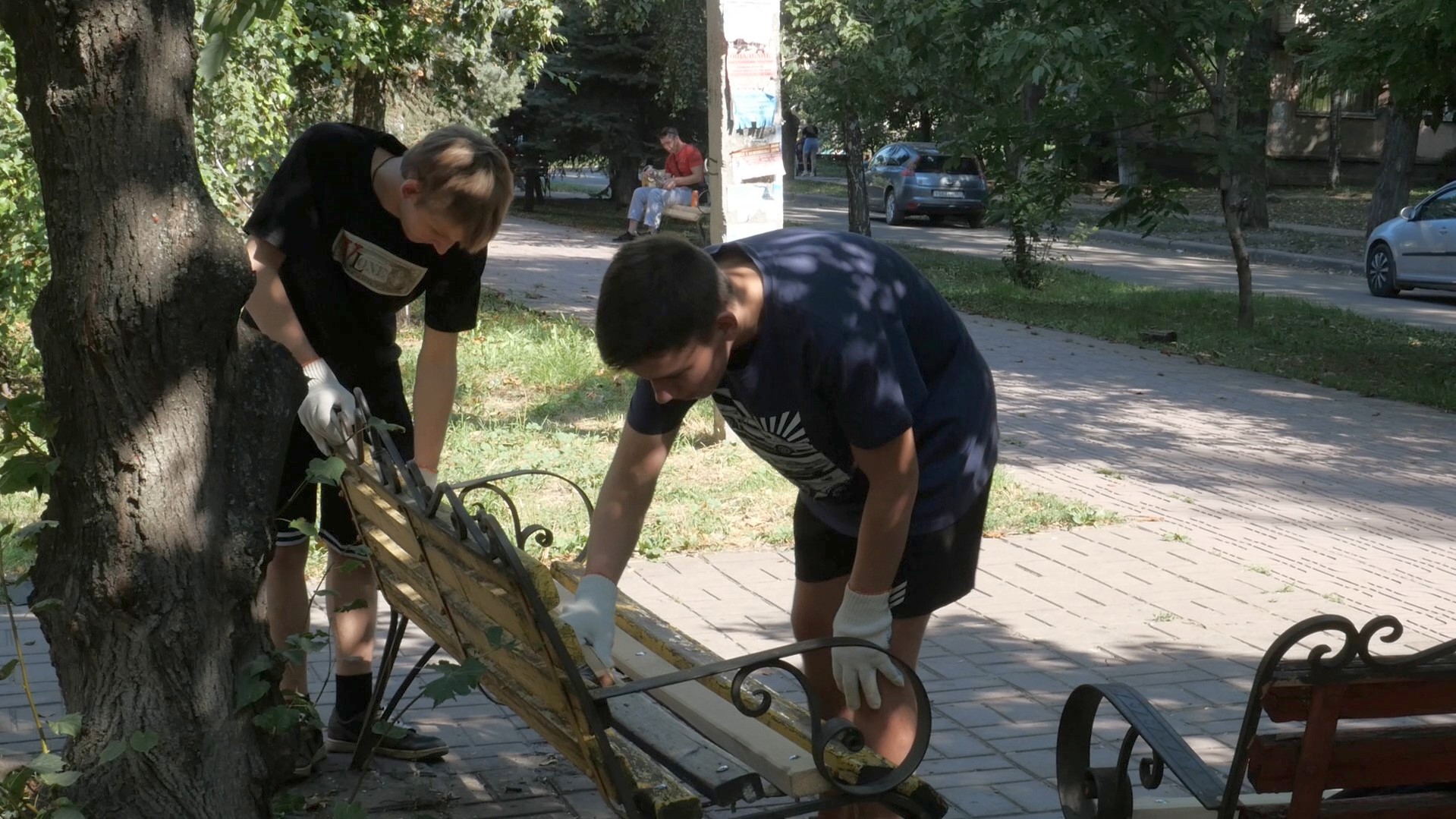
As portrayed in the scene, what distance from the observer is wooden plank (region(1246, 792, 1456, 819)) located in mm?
2320

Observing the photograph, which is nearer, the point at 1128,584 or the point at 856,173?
the point at 1128,584

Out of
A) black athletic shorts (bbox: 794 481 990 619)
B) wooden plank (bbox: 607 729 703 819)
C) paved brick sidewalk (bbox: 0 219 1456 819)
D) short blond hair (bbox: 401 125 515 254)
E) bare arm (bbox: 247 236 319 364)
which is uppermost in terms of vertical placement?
short blond hair (bbox: 401 125 515 254)

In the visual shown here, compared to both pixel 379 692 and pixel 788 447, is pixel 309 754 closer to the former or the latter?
pixel 379 692

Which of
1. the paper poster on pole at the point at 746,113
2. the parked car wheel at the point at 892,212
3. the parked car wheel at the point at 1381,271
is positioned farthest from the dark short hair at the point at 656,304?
the parked car wheel at the point at 892,212

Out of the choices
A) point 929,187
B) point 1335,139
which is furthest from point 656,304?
point 1335,139

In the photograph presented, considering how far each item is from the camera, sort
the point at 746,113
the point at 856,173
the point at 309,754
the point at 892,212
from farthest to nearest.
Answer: the point at 892,212 < the point at 856,173 < the point at 746,113 < the point at 309,754

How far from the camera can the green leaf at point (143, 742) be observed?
2523mm

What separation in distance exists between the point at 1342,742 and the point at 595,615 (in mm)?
1365

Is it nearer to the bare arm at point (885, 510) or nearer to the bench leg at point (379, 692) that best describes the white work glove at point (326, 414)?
the bench leg at point (379, 692)

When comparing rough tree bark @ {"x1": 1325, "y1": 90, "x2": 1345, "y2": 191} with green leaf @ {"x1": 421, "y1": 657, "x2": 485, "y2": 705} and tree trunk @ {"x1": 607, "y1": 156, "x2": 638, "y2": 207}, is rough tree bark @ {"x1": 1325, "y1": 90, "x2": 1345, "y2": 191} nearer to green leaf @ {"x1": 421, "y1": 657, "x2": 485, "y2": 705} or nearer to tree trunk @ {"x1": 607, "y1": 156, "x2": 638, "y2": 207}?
tree trunk @ {"x1": 607, "y1": 156, "x2": 638, "y2": 207}

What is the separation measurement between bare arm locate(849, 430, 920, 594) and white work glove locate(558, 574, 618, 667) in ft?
1.67

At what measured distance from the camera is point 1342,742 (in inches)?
87.7

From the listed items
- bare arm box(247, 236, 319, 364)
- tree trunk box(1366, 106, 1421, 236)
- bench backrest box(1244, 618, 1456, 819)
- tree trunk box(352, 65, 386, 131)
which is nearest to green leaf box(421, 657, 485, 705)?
bare arm box(247, 236, 319, 364)

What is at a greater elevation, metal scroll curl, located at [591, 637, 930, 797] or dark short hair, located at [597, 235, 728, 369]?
dark short hair, located at [597, 235, 728, 369]
